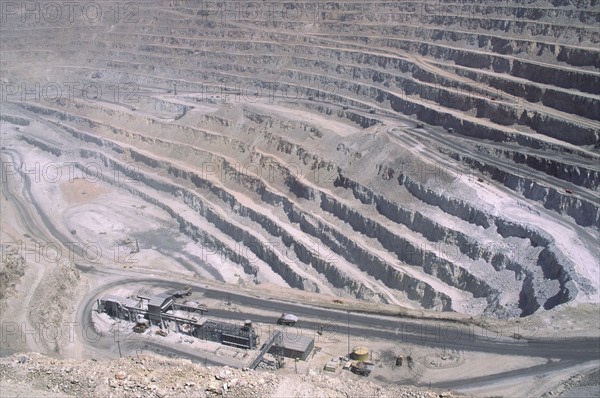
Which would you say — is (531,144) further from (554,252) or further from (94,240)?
(94,240)

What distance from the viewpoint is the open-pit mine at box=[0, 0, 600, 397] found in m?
31.6

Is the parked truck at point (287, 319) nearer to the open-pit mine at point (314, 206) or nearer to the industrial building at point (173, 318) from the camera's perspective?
the open-pit mine at point (314, 206)

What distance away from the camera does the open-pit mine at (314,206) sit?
3164 centimetres

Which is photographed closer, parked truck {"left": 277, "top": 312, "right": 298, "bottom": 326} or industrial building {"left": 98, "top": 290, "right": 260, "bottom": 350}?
industrial building {"left": 98, "top": 290, "right": 260, "bottom": 350}

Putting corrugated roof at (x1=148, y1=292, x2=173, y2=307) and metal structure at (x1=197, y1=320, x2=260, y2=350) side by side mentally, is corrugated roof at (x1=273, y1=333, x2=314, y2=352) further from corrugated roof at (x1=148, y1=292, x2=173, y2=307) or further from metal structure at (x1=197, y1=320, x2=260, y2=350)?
corrugated roof at (x1=148, y1=292, x2=173, y2=307)

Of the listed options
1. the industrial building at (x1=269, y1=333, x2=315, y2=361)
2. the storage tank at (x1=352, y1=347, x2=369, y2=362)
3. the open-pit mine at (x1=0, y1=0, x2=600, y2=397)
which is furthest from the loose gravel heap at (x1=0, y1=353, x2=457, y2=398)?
the industrial building at (x1=269, y1=333, x2=315, y2=361)

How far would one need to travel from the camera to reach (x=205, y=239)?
194ft

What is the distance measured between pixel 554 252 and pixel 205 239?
31.6 meters

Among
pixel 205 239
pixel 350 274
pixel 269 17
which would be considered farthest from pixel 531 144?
pixel 269 17

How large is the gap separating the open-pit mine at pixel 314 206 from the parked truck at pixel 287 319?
0.19 meters

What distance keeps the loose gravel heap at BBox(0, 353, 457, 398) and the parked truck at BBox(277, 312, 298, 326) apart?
9.42 metres
